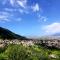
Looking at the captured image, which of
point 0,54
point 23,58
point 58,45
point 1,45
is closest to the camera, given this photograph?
point 23,58

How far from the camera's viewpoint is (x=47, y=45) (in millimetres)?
152500

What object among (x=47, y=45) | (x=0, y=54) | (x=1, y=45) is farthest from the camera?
(x=47, y=45)

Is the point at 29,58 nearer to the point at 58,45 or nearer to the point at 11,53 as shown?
the point at 11,53

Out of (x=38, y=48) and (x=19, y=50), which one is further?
(x=38, y=48)

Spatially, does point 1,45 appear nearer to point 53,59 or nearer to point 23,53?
point 53,59

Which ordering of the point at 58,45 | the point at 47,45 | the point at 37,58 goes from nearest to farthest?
the point at 37,58 → the point at 47,45 → the point at 58,45

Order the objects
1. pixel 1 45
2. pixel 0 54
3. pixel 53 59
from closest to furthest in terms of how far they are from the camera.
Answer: pixel 53 59, pixel 0 54, pixel 1 45

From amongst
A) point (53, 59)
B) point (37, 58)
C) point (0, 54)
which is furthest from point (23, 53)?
point (0, 54)

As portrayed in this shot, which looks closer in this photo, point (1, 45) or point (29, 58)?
point (29, 58)

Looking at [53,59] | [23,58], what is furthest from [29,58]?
[53,59]

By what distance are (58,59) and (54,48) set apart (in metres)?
36.5

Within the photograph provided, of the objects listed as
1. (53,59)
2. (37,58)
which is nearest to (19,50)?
(37,58)

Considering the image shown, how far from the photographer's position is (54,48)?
158 metres

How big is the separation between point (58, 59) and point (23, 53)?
32227 millimetres
